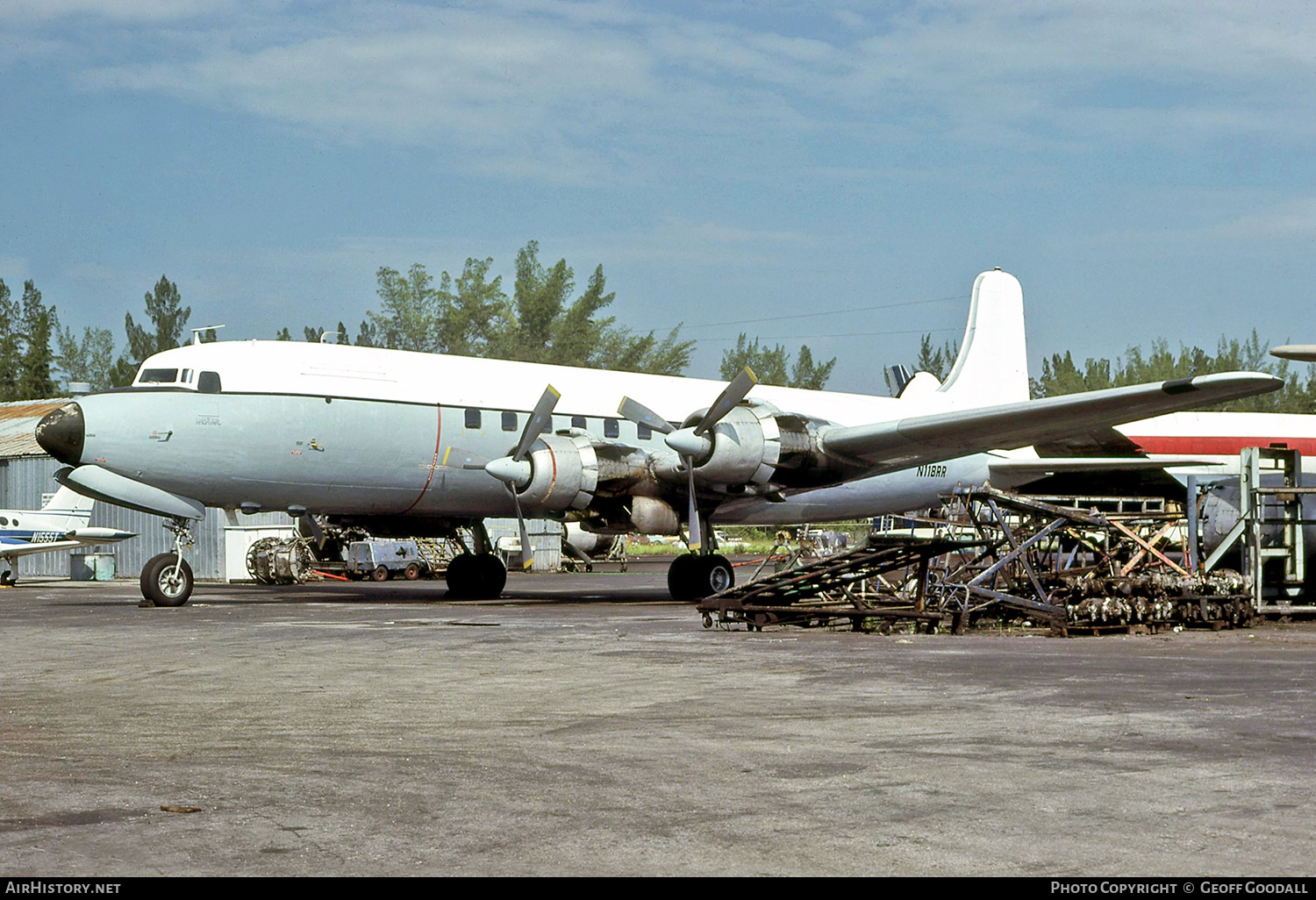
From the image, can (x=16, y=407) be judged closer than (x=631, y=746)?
No

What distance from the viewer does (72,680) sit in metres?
11.7

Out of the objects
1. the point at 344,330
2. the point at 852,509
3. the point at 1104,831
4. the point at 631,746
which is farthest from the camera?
the point at 344,330

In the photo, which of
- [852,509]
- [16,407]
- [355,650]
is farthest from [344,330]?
[355,650]

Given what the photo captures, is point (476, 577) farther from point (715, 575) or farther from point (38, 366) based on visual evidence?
point (38, 366)

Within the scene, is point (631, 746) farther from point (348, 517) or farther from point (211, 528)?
point (211, 528)

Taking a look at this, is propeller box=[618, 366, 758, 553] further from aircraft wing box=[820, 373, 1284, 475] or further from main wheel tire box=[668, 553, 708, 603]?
aircraft wing box=[820, 373, 1284, 475]

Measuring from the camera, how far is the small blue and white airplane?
125 feet

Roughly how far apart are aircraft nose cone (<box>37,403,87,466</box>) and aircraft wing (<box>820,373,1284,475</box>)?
39.5 ft

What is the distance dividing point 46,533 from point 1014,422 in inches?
1153

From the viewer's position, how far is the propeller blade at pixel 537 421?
73.0ft

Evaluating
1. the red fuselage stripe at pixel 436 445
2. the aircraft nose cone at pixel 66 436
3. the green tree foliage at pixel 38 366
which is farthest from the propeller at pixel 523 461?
the green tree foliage at pixel 38 366

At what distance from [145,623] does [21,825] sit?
13.3m

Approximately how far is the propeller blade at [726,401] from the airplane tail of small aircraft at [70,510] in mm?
24809

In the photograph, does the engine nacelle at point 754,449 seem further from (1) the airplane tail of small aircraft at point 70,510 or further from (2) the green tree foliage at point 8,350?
(2) the green tree foliage at point 8,350
